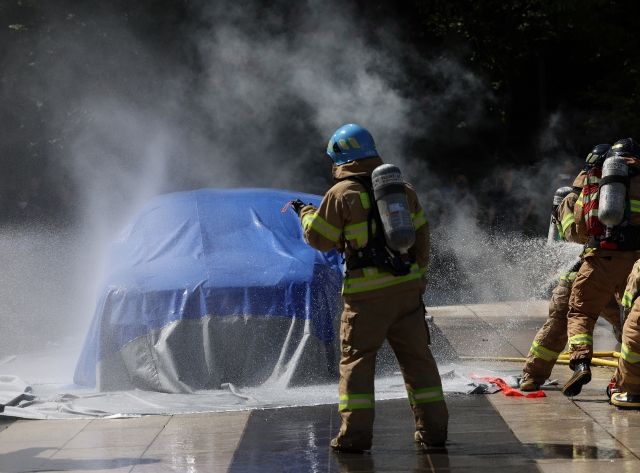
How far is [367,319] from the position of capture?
472cm

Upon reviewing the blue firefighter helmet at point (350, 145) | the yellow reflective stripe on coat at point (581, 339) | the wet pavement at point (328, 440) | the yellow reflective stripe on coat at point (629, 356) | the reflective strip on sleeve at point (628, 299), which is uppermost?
the blue firefighter helmet at point (350, 145)

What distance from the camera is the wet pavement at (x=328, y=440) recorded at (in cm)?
450

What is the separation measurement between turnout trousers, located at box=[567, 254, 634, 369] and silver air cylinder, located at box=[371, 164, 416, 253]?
1772mm

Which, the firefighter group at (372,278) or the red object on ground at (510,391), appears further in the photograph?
the red object on ground at (510,391)

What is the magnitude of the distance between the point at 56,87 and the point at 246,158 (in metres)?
3.16

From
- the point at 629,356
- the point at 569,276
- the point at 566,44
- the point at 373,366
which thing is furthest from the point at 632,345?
the point at 566,44

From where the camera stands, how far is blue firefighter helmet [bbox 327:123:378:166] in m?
4.89

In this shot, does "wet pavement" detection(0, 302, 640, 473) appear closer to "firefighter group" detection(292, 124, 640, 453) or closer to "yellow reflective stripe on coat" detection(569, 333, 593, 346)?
"firefighter group" detection(292, 124, 640, 453)

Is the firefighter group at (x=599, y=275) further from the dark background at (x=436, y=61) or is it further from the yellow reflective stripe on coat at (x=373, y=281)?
the dark background at (x=436, y=61)

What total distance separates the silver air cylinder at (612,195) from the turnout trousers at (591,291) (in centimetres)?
34

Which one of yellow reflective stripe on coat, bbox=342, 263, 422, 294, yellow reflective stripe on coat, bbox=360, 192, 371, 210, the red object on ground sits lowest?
the red object on ground

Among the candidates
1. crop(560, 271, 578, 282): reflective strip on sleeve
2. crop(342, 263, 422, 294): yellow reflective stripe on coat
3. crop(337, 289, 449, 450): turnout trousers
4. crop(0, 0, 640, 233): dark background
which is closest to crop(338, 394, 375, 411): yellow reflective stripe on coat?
crop(337, 289, 449, 450): turnout trousers

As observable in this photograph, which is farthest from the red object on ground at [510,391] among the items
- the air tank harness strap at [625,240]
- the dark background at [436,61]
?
the dark background at [436,61]

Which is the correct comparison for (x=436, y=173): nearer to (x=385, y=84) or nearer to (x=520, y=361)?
(x=385, y=84)
